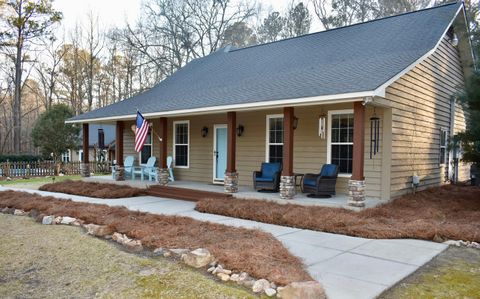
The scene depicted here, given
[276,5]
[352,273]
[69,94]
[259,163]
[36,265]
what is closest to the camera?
[352,273]

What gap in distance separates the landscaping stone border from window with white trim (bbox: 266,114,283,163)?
207 inches

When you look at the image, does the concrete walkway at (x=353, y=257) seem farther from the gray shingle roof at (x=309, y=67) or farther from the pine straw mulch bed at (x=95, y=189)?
the pine straw mulch bed at (x=95, y=189)

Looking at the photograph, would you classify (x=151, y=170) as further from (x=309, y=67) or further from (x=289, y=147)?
(x=309, y=67)

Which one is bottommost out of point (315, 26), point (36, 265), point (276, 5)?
point (36, 265)

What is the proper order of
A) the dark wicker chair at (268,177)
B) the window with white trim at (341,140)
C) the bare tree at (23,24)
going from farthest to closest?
the bare tree at (23,24) < the dark wicker chair at (268,177) < the window with white trim at (341,140)

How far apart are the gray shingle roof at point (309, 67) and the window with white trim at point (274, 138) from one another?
3.63ft

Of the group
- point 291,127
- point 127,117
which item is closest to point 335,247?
point 291,127

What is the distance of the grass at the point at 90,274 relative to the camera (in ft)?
11.9

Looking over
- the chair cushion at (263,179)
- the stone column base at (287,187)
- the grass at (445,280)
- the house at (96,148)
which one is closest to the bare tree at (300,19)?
the house at (96,148)

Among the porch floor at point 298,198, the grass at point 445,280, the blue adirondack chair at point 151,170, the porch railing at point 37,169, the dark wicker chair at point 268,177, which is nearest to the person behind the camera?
the grass at point 445,280

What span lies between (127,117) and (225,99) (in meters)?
4.17

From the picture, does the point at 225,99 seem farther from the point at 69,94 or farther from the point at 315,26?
the point at 69,94

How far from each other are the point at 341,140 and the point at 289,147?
5.01 ft

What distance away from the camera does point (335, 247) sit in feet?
17.1
